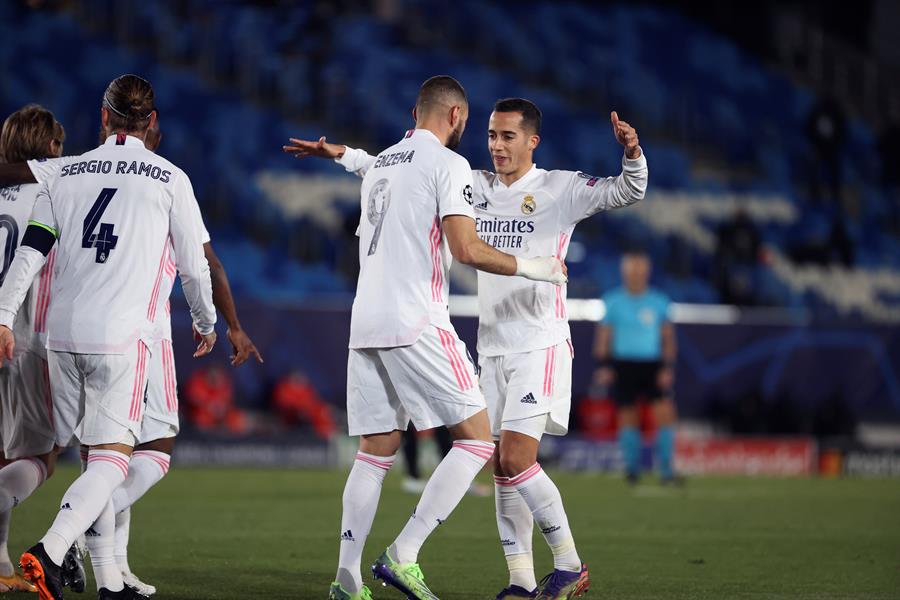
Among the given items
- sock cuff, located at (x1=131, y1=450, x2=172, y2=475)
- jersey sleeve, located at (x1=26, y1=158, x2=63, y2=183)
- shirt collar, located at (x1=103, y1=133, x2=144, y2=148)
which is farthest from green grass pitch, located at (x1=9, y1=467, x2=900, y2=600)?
shirt collar, located at (x1=103, y1=133, x2=144, y2=148)

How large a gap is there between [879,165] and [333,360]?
14.3 m

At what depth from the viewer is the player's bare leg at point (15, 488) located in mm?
6949

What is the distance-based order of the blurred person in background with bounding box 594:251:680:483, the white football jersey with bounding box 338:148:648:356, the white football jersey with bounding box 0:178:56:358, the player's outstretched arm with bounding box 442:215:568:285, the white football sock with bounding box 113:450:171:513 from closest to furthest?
the player's outstretched arm with bounding box 442:215:568:285 < the white football sock with bounding box 113:450:171:513 < the white football jersey with bounding box 0:178:56:358 < the white football jersey with bounding box 338:148:648:356 < the blurred person in background with bounding box 594:251:680:483

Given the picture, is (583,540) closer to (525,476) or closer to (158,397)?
(525,476)

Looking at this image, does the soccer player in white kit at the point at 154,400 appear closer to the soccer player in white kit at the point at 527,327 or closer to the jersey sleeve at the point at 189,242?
the jersey sleeve at the point at 189,242

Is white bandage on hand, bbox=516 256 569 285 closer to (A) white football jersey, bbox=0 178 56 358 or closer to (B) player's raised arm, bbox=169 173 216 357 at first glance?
(B) player's raised arm, bbox=169 173 216 357

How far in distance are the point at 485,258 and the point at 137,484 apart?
2195 mm

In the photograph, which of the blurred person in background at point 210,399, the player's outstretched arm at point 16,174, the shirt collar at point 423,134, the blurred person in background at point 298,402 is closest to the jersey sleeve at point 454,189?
the shirt collar at point 423,134

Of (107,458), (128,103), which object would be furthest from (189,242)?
(107,458)

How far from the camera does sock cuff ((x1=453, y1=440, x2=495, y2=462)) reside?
6508mm

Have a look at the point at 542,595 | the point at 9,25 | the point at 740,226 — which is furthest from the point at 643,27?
the point at 542,595

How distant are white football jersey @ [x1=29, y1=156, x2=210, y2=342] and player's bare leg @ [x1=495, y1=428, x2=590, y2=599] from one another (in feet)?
6.19

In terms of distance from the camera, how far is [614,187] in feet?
23.5

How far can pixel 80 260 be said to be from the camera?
6.32 m
